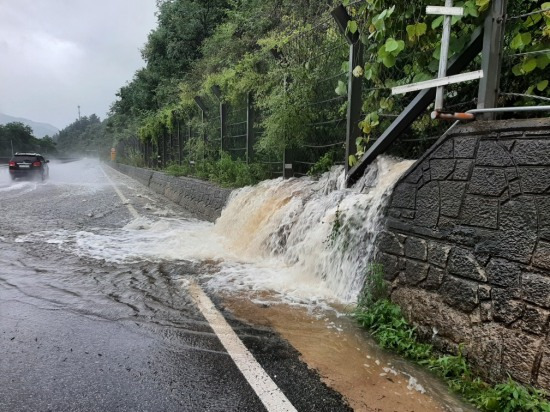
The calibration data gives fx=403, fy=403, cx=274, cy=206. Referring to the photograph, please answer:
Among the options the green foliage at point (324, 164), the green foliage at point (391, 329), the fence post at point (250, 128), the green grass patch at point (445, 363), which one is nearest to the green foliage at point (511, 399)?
the green grass patch at point (445, 363)

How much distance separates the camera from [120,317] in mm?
4098

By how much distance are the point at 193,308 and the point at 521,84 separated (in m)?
3.95

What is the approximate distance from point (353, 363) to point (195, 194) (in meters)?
10.2

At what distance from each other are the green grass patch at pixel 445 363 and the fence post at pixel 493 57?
192 cm

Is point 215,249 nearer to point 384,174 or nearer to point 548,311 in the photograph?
point 384,174

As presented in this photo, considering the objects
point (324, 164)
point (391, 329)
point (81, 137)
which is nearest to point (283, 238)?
point (324, 164)

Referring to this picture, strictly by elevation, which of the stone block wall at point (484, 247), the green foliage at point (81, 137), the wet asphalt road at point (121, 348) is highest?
the green foliage at point (81, 137)

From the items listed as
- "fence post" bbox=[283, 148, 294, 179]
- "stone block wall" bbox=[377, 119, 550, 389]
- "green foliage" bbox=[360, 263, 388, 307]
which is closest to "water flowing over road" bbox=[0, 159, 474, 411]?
"green foliage" bbox=[360, 263, 388, 307]

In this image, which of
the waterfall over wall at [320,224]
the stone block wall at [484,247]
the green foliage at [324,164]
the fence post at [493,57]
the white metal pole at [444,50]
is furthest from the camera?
the green foliage at [324,164]

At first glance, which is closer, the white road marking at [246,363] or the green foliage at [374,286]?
the white road marking at [246,363]

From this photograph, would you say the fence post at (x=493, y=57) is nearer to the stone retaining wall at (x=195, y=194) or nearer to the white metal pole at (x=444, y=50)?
the white metal pole at (x=444, y=50)

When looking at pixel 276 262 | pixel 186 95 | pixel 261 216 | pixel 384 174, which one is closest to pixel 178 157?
pixel 186 95

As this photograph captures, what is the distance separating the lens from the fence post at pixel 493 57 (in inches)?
129

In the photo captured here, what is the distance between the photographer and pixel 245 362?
3197 millimetres
